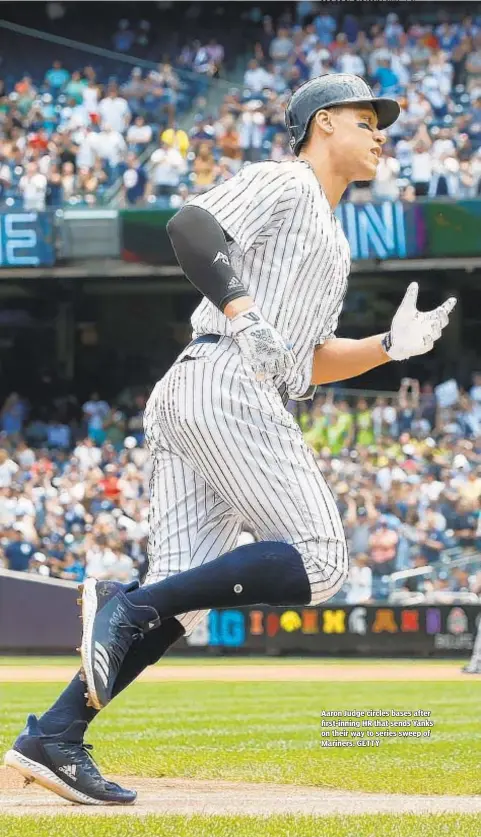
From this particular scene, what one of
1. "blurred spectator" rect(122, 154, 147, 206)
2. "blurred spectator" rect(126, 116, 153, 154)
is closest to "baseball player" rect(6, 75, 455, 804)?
"blurred spectator" rect(122, 154, 147, 206)

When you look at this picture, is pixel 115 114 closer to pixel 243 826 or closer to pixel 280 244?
pixel 280 244

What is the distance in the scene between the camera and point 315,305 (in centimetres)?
366

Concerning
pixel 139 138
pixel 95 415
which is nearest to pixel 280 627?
pixel 95 415

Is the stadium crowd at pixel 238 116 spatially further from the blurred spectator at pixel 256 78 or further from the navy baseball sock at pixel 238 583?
the navy baseball sock at pixel 238 583

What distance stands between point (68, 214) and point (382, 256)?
4.32 meters

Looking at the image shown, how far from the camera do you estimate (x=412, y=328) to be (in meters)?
4.03

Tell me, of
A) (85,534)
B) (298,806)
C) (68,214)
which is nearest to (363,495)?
(85,534)

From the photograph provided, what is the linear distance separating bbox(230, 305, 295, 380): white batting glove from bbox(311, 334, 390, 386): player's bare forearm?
32.5 inches

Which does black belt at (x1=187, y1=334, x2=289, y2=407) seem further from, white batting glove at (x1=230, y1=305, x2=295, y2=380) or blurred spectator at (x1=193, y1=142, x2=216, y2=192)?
blurred spectator at (x1=193, y1=142, x2=216, y2=192)

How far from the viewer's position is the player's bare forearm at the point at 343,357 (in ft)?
13.5

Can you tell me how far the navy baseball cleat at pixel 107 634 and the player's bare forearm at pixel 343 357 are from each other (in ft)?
3.35

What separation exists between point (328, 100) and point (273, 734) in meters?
4.29

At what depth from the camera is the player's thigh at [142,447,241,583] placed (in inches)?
146

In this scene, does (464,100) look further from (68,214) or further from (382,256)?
(68,214)
